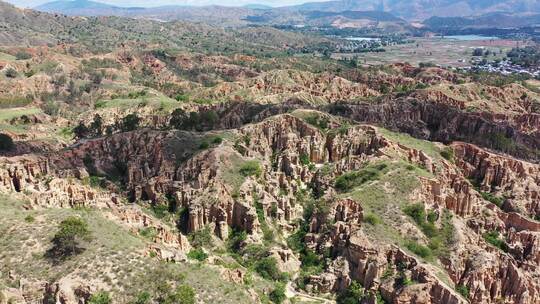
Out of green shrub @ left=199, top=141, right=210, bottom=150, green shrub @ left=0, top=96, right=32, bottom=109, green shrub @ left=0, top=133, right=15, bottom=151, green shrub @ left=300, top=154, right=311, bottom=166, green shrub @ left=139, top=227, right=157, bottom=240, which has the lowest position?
green shrub @ left=0, top=96, right=32, bottom=109

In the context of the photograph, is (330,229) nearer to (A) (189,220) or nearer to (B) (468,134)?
(A) (189,220)

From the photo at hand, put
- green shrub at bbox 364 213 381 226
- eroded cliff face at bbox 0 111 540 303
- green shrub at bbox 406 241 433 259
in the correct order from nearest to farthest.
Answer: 1. eroded cliff face at bbox 0 111 540 303
2. green shrub at bbox 406 241 433 259
3. green shrub at bbox 364 213 381 226

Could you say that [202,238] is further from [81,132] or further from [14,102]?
[14,102]

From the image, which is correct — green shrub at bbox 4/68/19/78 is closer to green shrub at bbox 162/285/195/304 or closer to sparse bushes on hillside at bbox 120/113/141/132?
sparse bushes on hillside at bbox 120/113/141/132

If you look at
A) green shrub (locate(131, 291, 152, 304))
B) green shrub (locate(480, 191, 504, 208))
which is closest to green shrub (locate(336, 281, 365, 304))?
green shrub (locate(131, 291, 152, 304))

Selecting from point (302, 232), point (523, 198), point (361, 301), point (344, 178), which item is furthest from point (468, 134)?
point (361, 301)

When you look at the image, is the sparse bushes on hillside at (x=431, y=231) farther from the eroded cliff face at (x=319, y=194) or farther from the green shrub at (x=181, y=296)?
the green shrub at (x=181, y=296)

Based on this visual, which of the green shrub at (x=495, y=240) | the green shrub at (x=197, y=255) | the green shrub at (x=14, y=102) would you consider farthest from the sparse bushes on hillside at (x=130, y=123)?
the green shrub at (x=495, y=240)
